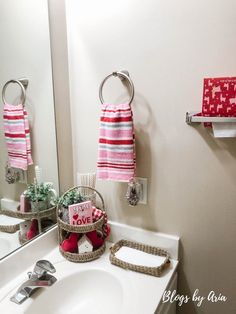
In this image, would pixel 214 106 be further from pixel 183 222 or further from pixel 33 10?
pixel 33 10

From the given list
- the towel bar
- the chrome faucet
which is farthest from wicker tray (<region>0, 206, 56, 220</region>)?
the towel bar

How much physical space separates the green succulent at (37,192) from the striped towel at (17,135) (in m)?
0.10

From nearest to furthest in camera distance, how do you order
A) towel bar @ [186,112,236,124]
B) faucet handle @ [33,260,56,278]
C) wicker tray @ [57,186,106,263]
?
1. towel bar @ [186,112,236,124]
2. faucet handle @ [33,260,56,278]
3. wicker tray @ [57,186,106,263]

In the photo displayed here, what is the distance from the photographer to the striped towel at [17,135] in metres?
1.00

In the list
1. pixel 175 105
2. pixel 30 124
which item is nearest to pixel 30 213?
pixel 30 124

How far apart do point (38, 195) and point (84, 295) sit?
469mm

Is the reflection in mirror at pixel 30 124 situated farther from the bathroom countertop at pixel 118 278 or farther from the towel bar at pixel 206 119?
the towel bar at pixel 206 119

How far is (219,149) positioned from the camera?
943mm

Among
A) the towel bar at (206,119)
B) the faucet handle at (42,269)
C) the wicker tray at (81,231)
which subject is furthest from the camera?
the wicker tray at (81,231)

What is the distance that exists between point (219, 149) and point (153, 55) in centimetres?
46

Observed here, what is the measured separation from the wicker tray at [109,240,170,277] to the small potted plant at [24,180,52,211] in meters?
0.38

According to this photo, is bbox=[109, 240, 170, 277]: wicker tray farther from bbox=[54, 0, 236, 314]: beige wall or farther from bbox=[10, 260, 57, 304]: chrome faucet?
bbox=[10, 260, 57, 304]: chrome faucet

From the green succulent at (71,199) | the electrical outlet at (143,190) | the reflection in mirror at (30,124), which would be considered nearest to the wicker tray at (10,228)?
the reflection in mirror at (30,124)

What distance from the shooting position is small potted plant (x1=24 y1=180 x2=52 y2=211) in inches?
43.6
